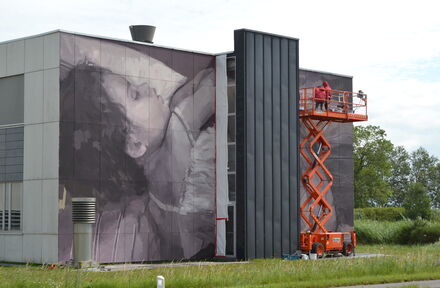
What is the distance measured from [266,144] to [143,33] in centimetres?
690

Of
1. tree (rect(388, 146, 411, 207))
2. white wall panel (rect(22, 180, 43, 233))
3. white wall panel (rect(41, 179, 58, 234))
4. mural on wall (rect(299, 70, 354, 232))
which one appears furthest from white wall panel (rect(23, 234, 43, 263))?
tree (rect(388, 146, 411, 207))

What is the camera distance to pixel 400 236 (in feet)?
153

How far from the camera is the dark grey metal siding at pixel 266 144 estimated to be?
3466cm

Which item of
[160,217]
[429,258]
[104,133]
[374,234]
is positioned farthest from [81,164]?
[374,234]

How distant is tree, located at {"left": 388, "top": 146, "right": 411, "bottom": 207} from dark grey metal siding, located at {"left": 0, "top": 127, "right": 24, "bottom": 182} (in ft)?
345

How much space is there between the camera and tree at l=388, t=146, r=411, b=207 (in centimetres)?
13425

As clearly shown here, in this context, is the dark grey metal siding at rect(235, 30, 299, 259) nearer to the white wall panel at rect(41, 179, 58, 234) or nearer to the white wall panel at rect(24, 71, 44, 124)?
the white wall panel at rect(41, 179, 58, 234)

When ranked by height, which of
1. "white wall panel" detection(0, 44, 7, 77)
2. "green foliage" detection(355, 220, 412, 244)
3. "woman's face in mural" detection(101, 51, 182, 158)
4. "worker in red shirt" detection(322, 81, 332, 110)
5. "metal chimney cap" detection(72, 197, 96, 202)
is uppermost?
"white wall panel" detection(0, 44, 7, 77)

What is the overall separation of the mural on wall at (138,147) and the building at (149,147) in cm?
4

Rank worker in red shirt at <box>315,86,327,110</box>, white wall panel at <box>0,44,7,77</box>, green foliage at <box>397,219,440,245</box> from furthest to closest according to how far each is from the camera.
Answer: green foliage at <box>397,219,440,245</box>, worker in red shirt at <box>315,86,327,110</box>, white wall panel at <box>0,44,7,77</box>

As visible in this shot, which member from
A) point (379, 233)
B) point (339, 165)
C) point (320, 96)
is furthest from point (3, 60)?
point (379, 233)

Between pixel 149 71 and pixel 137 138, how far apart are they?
2.76m

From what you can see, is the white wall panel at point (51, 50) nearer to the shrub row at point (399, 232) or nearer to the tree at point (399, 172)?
the shrub row at point (399, 232)

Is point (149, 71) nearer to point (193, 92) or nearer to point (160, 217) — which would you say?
point (193, 92)
